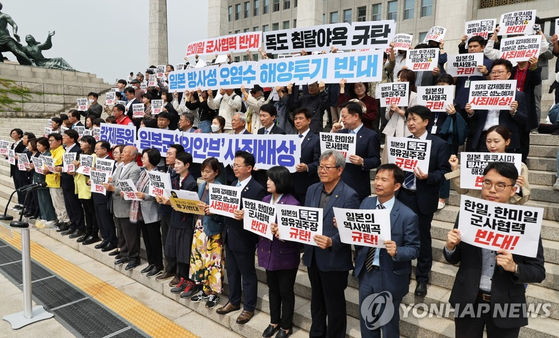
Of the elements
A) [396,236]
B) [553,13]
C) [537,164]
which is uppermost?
[553,13]

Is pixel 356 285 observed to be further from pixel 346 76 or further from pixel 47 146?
pixel 47 146

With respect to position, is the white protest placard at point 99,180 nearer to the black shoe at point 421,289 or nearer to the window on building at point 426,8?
the black shoe at point 421,289

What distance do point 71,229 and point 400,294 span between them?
7.73 metres

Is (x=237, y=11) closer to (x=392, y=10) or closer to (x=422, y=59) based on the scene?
(x=392, y=10)

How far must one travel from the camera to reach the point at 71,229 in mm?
8484

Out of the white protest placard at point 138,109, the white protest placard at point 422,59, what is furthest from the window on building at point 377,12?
the white protest placard at point 422,59

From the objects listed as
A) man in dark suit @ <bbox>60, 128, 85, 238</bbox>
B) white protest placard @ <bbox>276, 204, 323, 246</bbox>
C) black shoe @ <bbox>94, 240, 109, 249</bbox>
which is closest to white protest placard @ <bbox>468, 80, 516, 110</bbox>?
white protest placard @ <bbox>276, 204, 323, 246</bbox>

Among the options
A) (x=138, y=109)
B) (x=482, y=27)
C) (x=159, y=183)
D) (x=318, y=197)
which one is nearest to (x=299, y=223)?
(x=318, y=197)

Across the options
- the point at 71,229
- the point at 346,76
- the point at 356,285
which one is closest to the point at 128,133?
the point at 71,229

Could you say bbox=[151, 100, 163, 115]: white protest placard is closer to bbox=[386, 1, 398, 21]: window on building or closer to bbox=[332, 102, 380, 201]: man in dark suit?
bbox=[332, 102, 380, 201]: man in dark suit

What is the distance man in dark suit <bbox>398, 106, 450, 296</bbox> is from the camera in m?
4.41

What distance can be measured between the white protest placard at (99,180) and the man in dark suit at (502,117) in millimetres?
6197

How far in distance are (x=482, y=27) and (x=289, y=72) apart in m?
5.06

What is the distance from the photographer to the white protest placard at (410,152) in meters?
4.32
